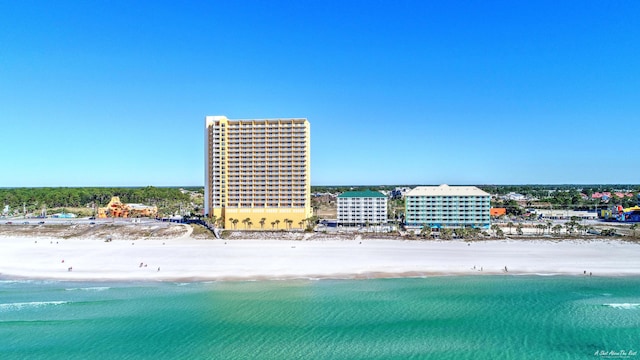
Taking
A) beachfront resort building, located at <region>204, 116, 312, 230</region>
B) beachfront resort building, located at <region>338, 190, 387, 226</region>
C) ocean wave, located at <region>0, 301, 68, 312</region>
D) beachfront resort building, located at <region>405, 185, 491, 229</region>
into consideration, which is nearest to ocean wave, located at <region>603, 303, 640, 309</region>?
beachfront resort building, located at <region>405, 185, 491, 229</region>

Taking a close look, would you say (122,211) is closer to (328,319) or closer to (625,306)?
(328,319)

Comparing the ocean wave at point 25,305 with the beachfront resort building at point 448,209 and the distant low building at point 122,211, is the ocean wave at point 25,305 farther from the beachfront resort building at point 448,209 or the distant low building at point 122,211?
the distant low building at point 122,211

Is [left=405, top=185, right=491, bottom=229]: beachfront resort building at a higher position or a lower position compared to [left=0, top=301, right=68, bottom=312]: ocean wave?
higher

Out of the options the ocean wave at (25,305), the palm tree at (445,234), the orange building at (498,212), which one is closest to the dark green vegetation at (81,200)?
the palm tree at (445,234)

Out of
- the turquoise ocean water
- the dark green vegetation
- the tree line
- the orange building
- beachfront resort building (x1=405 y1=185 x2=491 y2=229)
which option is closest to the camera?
the turquoise ocean water

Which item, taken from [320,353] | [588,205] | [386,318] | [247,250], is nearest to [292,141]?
[247,250]

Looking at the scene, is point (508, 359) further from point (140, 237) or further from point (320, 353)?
point (140, 237)

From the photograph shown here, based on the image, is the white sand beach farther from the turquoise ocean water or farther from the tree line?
the tree line
